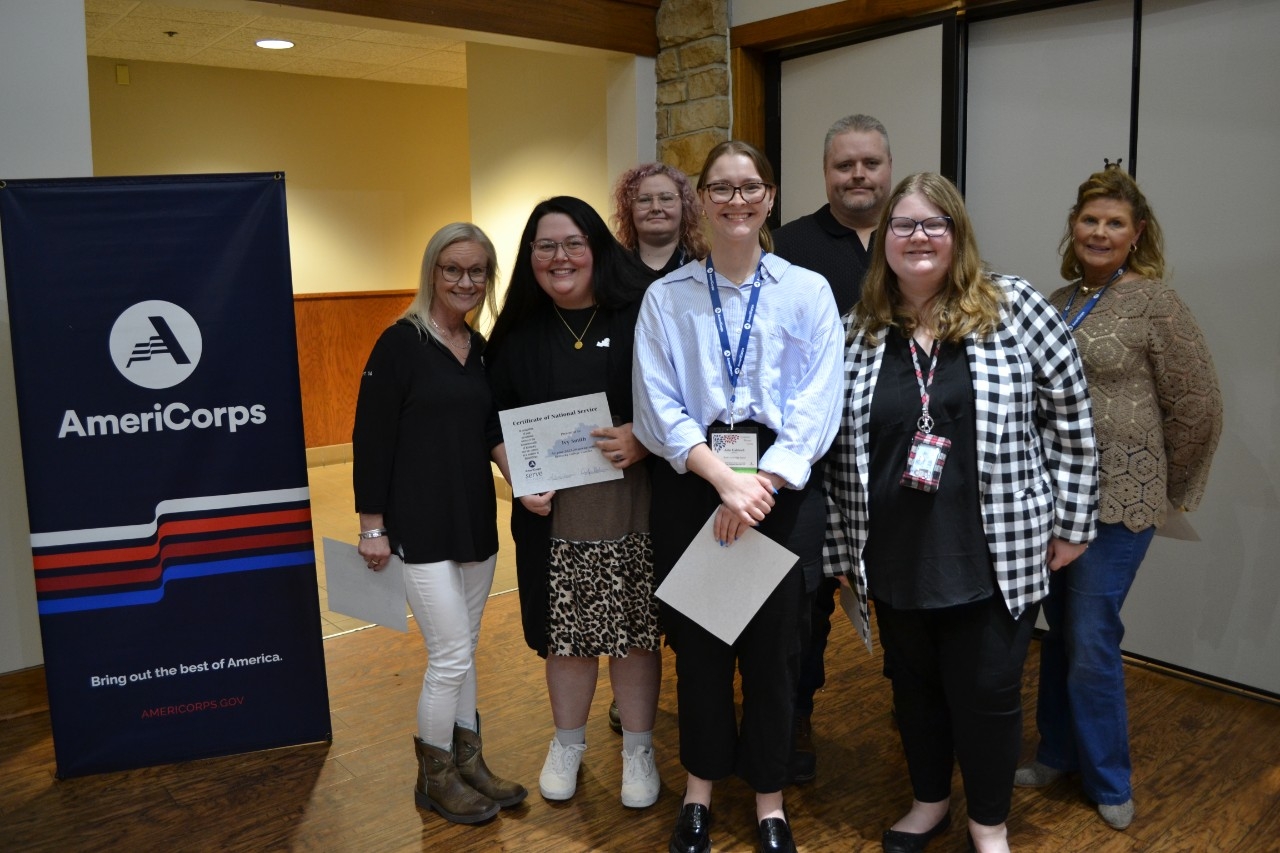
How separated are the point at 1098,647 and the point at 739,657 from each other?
0.91 meters

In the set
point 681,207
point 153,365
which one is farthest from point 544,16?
point 153,365

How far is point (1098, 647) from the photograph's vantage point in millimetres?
2562

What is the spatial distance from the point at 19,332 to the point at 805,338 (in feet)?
6.78

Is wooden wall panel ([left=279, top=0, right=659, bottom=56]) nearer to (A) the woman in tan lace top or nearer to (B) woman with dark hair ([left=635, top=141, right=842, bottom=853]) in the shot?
(B) woman with dark hair ([left=635, top=141, right=842, bottom=853])

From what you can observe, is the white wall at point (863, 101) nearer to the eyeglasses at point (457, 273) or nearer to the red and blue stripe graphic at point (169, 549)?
the eyeglasses at point (457, 273)

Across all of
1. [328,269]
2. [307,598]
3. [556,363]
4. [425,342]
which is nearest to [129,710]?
[307,598]

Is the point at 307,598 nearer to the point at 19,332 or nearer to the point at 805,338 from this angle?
the point at 19,332

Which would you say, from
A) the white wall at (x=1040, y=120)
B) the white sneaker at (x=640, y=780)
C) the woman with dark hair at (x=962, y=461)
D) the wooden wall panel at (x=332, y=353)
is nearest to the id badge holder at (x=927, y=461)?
the woman with dark hair at (x=962, y=461)

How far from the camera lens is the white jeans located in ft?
8.39

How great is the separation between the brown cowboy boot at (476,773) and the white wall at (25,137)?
59.5 inches

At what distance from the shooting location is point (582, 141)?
17.5 ft

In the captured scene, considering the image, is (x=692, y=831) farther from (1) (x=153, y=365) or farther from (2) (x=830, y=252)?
(1) (x=153, y=365)

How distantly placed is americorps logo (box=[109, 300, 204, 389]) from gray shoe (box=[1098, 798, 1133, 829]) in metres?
2.67

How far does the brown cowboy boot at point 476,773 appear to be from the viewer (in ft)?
8.98
